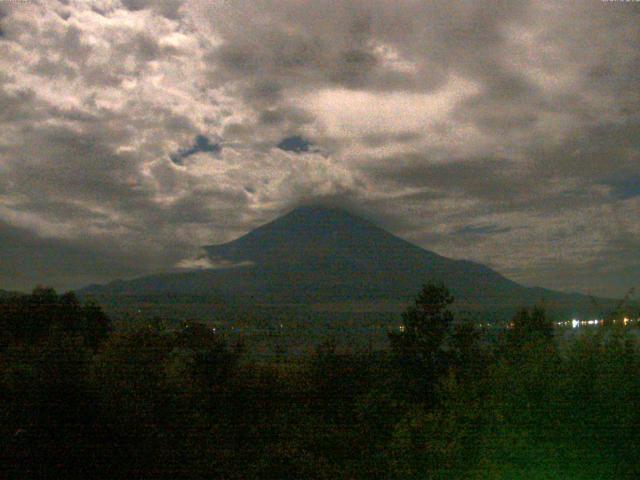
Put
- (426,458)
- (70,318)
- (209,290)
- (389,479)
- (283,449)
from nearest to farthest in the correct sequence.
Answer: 1. (426,458)
2. (389,479)
3. (283,449)
4. (70,318)
5. (209,290)

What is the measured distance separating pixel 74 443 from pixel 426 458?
6.47 ft

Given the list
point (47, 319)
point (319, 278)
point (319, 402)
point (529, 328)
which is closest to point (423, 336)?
point (319, 402)

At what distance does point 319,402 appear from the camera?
12.6 ft

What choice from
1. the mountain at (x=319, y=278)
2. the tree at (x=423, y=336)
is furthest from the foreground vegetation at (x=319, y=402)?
the mountain at (x=319, y=278)

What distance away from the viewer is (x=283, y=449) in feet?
10.9

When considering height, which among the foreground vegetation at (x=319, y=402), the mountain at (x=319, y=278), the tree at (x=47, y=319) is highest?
the mountain at (x=319, y=278)

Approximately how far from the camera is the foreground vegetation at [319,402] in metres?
2.45

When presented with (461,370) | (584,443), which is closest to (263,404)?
(461,370)

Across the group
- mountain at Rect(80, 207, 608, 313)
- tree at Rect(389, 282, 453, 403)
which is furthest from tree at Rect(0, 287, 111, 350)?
tree at Rect(389, 282, 453, 403)

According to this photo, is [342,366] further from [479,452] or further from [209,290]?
[209,290]

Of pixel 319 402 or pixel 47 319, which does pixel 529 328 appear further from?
pixel 47 319

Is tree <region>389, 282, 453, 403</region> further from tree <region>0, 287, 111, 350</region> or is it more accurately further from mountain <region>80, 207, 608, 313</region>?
tree <region>0, 287, 111, 350</region>

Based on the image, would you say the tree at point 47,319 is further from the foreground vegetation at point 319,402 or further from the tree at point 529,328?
the tree at point 529,328

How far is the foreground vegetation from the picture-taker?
2445 mm
